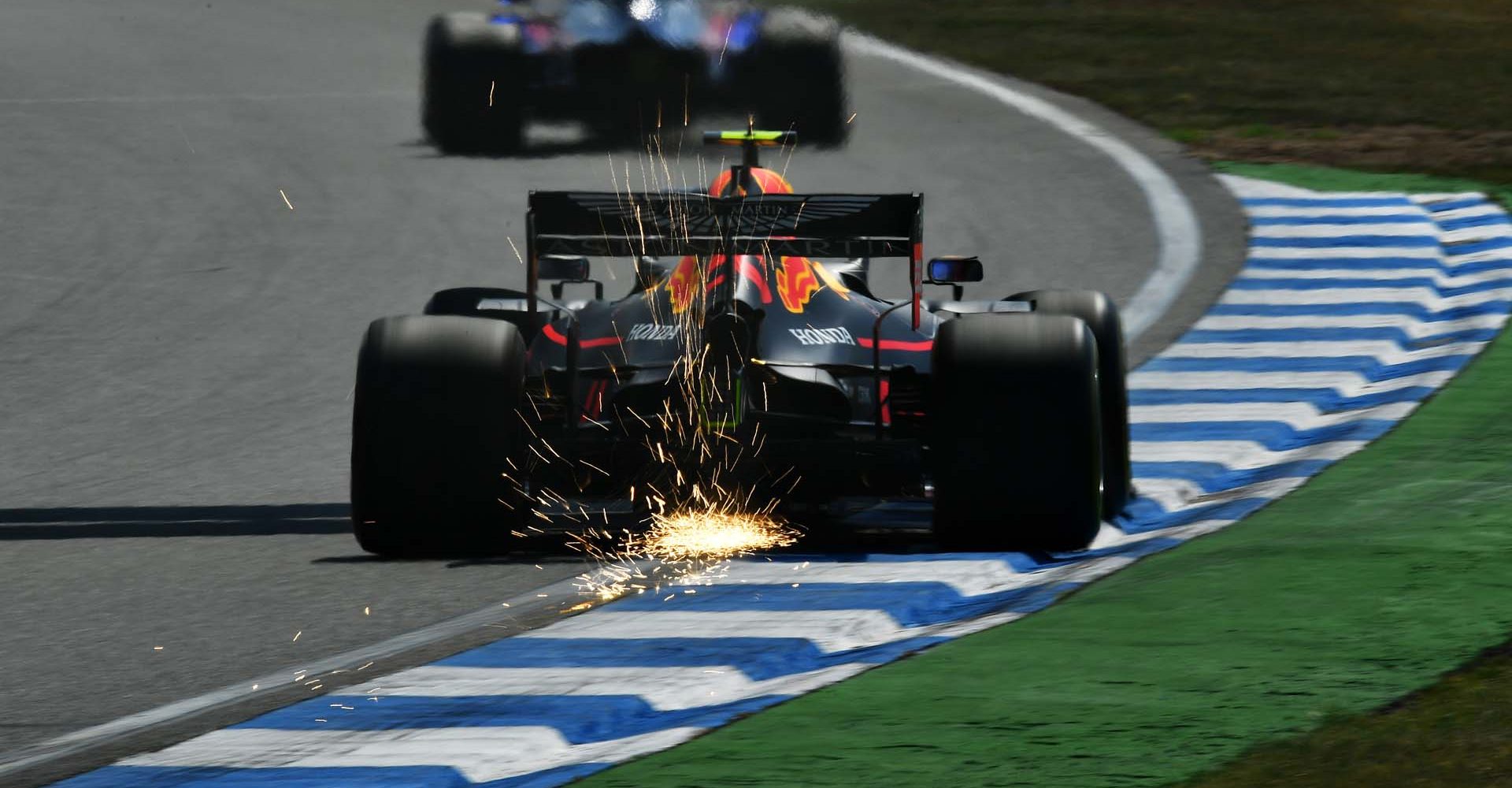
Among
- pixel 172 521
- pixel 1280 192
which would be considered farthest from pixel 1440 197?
pixel 172 521

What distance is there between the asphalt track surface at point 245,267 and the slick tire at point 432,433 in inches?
6.6

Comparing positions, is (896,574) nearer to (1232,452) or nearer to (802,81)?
(1232,452)

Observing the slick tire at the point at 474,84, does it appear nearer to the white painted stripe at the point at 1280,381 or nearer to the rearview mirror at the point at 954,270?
the white painted stripe at the point at 1280,381

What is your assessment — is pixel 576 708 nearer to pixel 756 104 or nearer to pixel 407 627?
pixel 407 627

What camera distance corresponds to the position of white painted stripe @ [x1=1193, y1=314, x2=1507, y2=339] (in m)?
12.6

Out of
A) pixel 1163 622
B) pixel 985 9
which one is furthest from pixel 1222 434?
pixel 985 9

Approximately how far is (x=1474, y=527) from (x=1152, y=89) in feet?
49.5

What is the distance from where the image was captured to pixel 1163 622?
268 inches

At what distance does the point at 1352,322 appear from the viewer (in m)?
13.1

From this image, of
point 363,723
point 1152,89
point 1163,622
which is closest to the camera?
point 363,723

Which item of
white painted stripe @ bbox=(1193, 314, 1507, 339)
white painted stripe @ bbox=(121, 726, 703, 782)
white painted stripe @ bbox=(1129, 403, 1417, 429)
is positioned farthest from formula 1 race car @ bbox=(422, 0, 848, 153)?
white painted stripe @ bbox=(121, 726, 703, 782)

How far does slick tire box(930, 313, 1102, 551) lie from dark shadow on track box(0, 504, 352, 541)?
7.57ft

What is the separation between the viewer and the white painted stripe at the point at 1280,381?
37.0 feet

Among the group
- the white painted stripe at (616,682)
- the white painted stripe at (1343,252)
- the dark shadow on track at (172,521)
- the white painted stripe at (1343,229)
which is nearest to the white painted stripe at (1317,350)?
the white painted stripe at (1343,252)
